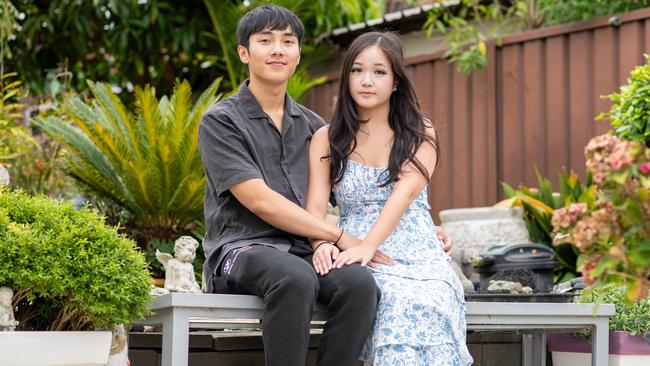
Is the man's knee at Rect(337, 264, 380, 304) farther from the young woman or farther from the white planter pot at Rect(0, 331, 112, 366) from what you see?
Answer: the white planter pot at Rect(0, 331, 112, 366)

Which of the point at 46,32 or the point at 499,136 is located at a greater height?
the point at 46,32

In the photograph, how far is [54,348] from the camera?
2689mm

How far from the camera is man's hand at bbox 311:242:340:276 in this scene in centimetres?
312

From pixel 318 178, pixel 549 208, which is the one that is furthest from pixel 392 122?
pixel 549 208

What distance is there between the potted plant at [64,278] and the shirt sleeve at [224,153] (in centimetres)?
48

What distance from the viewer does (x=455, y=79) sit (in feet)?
25.9

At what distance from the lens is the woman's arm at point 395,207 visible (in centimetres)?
319

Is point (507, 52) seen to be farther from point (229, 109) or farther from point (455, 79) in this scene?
point (229, 109)

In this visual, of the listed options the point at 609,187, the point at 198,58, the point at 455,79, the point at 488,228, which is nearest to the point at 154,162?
the point at 488,228

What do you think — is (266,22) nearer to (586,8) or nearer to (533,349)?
(533,349)

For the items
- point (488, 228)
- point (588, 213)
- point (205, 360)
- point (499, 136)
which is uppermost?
point (499, 136)

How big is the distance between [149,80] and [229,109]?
6.58m

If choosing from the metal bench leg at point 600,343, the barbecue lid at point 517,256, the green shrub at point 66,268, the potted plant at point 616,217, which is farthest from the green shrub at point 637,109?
the potted plant at point 616,217

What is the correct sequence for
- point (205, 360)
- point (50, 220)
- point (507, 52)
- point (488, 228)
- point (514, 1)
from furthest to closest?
point (514, 1), point (507, 52), point (488, 228), point (205, 360), point (50, 220)
